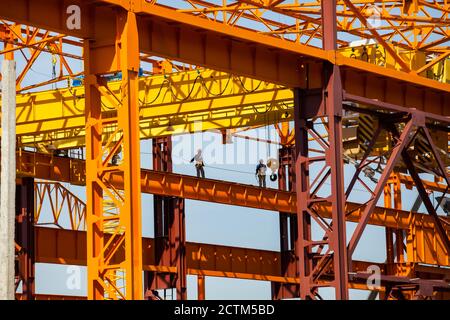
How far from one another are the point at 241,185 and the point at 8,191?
3451 centimetres

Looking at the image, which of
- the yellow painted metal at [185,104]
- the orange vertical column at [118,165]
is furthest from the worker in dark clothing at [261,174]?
the orange vertical column at [118,165]

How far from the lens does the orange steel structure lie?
1237 inches

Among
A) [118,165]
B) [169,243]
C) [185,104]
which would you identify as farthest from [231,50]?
[169,243]

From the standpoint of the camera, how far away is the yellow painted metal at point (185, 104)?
44.1 metres

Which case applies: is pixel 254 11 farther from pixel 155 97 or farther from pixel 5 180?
pixel 5 180

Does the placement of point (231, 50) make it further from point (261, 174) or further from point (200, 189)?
point (261, 174)

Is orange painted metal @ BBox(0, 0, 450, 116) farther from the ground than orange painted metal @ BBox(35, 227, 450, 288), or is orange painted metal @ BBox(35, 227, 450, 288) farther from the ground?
orange painted metal @ BBox(0, 0, 450, 116)

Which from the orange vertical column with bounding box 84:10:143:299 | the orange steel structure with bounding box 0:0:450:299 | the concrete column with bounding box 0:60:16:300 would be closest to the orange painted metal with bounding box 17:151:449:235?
the orange steel structure with bounding box 0:0:450:299

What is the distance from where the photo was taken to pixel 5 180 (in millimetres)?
18969

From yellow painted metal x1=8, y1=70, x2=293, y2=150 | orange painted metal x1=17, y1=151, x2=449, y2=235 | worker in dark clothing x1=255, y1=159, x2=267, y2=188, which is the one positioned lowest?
orange painted metal x1=17, y1=151, x2=449, y2=235

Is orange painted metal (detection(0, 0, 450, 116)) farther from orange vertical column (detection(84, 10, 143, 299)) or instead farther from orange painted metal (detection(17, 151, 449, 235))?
orange painted metal (detection(17, 151, 449, 235))

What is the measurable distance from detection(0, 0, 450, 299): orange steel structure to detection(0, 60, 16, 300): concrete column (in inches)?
445
